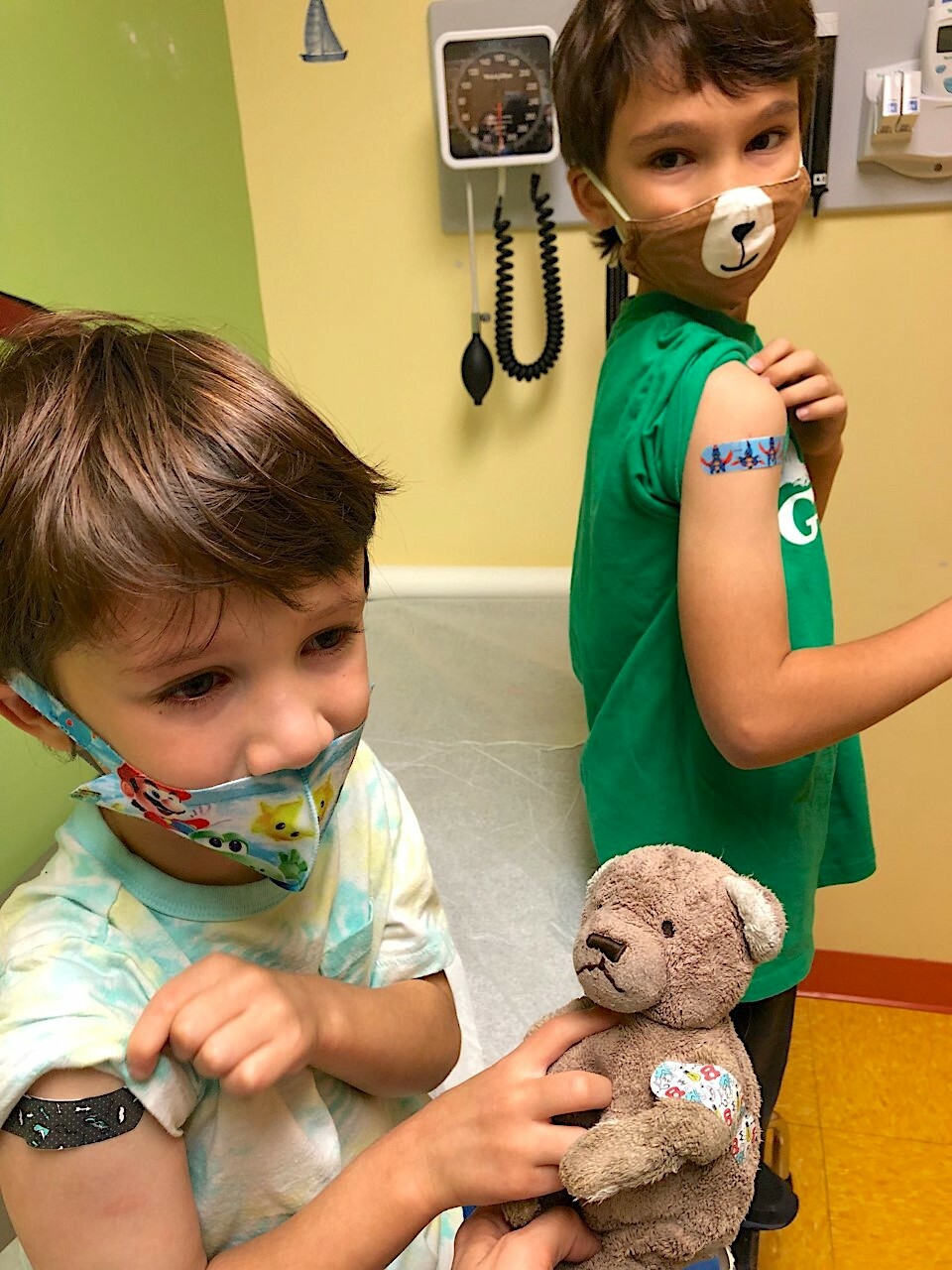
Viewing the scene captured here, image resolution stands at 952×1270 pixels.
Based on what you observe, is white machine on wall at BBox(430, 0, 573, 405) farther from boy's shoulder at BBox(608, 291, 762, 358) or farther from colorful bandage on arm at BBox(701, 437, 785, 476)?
colorful bandage on arm at BBox(701, 437, 785, 476)

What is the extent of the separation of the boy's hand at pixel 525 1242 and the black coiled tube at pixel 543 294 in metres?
1.09

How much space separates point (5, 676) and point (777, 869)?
67 cm

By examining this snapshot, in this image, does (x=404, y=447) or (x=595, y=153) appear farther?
(x=404, y=447)

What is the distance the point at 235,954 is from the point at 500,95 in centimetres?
109

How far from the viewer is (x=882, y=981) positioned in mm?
1747

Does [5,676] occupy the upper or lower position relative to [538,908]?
upper

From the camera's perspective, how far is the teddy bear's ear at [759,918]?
1.69 feet

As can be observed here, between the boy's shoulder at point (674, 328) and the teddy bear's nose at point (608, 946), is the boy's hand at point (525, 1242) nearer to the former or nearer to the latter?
the teddy bear's nose at point (608, 946)

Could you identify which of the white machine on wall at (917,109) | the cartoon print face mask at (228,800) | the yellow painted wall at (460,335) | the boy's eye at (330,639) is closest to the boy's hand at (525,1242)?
the cartoon print face mask at (228,800)

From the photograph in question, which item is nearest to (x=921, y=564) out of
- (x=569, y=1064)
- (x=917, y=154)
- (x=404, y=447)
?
(x=917, y=154)

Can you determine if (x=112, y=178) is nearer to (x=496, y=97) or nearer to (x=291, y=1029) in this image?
(x=496, y=97)

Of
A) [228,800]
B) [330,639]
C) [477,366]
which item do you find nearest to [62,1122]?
[228,800]

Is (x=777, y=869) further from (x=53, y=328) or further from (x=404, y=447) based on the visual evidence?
(x=404, y=447)

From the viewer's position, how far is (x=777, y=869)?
870 millimetres
